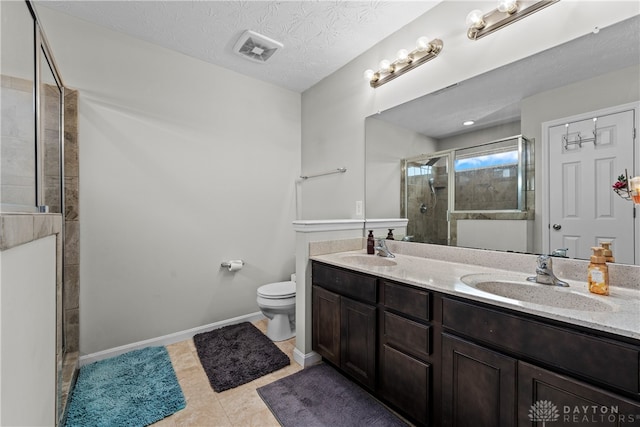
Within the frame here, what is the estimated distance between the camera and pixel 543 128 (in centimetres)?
133

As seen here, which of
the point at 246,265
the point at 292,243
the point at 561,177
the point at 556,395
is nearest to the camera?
the point at 556,395

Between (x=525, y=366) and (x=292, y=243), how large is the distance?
2.28 m

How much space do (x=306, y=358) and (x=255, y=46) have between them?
8.05ft

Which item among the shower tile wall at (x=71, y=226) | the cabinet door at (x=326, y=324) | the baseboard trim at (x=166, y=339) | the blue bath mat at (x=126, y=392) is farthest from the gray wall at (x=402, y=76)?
the shower tile wall at (x=71, y=226)

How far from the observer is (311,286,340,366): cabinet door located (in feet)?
5.55

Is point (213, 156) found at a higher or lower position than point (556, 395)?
higher

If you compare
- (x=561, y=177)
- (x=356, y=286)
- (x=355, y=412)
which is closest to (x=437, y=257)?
(x=356, y=286)

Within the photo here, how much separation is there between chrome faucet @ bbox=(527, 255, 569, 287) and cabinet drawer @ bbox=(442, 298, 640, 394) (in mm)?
397

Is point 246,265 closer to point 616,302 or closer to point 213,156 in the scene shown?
point 213,156

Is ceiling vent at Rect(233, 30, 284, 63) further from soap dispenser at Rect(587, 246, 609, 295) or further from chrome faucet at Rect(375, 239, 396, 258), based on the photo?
soap dispenser at Rect(587, 246, 609, 295)

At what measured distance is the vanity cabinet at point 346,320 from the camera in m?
1.48

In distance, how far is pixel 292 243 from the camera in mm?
2932

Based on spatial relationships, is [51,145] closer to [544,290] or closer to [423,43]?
[423,43]

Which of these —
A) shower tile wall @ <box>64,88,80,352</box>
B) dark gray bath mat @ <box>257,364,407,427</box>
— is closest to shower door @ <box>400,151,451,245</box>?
dark gray bath mat @ <box>257,364,407,427</box>
